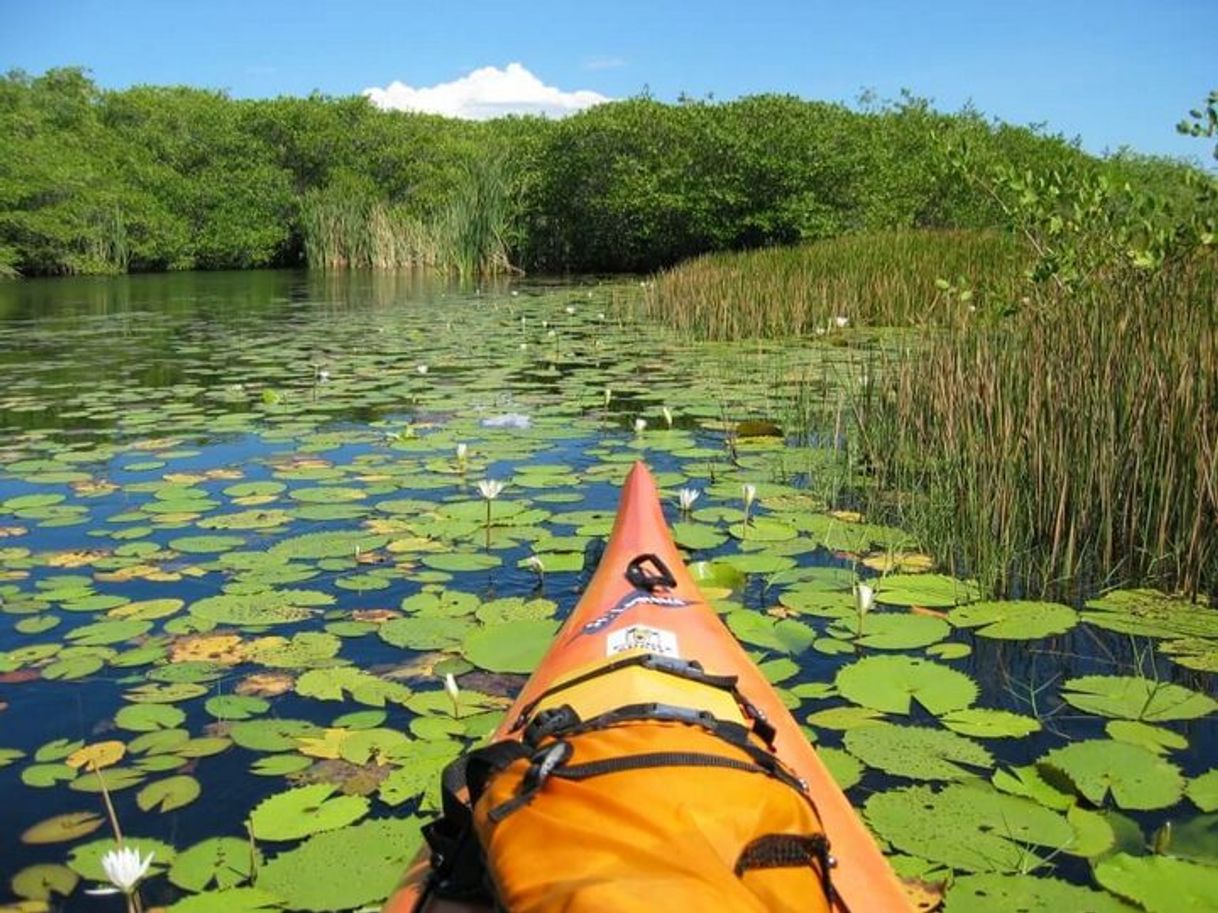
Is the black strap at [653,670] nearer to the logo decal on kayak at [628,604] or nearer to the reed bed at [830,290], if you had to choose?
the logo decal on kayak at [628,604]

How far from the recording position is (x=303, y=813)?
6.58ft

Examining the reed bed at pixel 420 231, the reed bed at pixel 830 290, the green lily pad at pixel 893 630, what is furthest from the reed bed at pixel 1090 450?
the reed bed at pixel 420 231

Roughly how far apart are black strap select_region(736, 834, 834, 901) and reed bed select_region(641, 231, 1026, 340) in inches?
272

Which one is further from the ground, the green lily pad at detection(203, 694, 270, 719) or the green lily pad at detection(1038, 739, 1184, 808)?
the green lily pad at detection(1038, 739, 1184, 808)

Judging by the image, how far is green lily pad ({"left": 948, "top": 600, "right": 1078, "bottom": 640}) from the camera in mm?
2767

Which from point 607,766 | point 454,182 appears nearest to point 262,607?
point 607,766

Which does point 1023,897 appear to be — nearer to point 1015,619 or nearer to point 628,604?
point 628,604

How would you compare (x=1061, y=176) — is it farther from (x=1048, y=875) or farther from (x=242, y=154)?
(x=242, y=154)

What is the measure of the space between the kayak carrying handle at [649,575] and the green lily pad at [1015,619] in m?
1.07

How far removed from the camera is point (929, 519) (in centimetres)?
354

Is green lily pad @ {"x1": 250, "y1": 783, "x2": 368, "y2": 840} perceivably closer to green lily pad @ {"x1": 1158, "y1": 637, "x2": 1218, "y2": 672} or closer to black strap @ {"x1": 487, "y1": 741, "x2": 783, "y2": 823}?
black strap @ {"x1": 487, "y1": 741, "x2": 783, "y2": 823}

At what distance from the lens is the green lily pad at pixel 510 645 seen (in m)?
2.63

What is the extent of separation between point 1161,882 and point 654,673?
95 cm

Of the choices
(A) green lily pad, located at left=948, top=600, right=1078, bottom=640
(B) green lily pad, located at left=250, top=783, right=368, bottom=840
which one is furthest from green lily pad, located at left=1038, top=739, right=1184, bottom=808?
(B) green lily pad, located at left=250, top=783, right=368, bottom=840
